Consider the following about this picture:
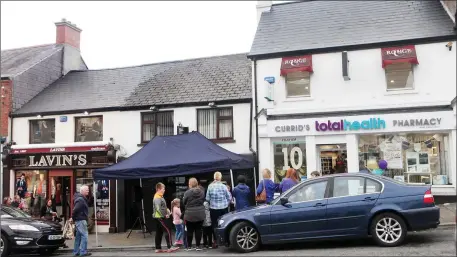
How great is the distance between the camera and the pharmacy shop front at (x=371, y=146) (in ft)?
43.9

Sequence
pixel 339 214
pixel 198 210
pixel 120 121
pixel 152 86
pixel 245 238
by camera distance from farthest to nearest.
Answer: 1. pixel 152 86
2. pixel 120 121
3. pixel 198 210
4. pixel 245 238
5. pixel 339 214

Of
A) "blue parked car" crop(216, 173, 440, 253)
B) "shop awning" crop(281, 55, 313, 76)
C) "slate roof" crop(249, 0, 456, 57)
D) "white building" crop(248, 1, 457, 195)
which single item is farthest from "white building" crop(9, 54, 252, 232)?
"blue parked car" crop(216, 173, 440, 253)

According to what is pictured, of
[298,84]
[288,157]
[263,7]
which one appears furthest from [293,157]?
[263,7]

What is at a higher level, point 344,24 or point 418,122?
point 344,24

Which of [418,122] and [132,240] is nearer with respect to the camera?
[418,122]

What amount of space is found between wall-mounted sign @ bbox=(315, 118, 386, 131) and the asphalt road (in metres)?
3.98

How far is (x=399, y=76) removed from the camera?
13.9 m

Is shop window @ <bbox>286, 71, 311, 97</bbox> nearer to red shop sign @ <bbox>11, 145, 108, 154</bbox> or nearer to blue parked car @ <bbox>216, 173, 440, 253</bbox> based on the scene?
blue parked car @ <bbox>216, 173, 440, 253</bbox>

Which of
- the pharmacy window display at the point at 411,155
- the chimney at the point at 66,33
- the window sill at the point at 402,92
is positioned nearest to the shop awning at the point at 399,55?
the window sill at the point at 402,92

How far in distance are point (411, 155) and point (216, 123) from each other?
21.4 feet

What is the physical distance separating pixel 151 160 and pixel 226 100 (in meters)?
3.88

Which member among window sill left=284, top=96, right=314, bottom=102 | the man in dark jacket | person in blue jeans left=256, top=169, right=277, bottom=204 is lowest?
the man in dark jacket

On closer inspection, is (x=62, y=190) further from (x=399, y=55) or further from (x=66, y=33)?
(x=399, y=55)

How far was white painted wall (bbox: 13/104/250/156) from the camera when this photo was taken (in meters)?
15.4
